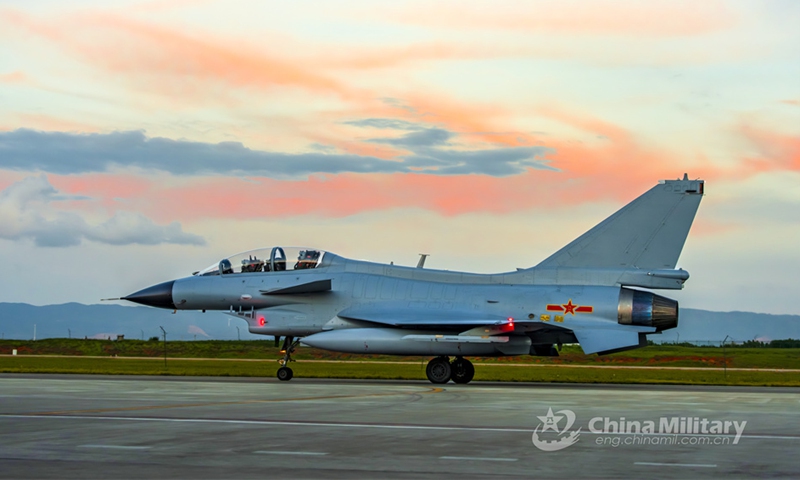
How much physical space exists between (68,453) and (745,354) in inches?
2203

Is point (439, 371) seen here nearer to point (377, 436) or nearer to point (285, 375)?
point (285, 375)

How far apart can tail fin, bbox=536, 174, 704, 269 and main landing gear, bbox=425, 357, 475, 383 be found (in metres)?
4.04

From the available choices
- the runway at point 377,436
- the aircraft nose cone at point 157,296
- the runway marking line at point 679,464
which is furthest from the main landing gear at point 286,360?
the runway marking line at point 679,464

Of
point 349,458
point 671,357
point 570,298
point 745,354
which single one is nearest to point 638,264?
point 570,298

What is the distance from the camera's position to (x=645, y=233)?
1076 inches

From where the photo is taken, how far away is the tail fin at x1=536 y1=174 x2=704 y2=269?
27.3m

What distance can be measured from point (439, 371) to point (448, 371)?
27 cm

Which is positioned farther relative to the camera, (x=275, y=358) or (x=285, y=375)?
(x=275, y=358)

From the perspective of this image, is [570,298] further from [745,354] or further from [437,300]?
[745,354]

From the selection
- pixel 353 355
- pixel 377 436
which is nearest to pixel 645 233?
pixel 377 436

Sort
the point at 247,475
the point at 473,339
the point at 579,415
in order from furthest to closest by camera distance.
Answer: the point at 473,339, the point at 579,415, the point at 247,475

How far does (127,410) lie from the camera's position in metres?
16.5

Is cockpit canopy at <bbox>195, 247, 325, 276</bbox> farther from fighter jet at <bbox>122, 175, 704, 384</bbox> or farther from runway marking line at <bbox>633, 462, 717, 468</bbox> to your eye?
runway marking line at <bbox>633, 462, 717, 468</bbox>

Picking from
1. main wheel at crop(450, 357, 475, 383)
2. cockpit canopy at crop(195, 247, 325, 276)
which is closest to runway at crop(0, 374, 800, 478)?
main wheel at crop(450, 357, 475, 383)
